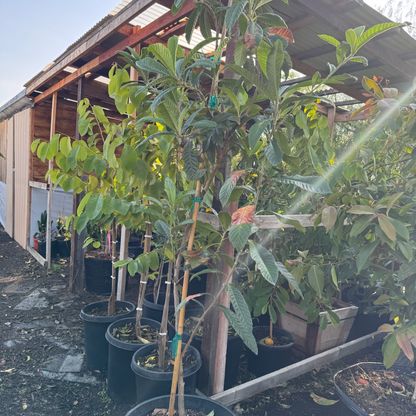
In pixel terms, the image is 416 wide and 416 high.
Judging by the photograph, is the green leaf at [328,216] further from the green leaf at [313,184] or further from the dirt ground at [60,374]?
the dirt ground at [60,374]

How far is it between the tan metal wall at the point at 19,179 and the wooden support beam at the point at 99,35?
3.91 feet

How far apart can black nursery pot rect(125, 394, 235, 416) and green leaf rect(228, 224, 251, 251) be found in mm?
797

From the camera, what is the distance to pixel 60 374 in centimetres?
219

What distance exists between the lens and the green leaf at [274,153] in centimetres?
91

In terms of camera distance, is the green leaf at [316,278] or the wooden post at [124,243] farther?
the wooden post at [124,243]

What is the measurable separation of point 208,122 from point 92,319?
167cm

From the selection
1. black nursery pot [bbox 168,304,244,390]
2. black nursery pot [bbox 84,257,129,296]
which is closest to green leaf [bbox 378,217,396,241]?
black nursery pot [bbox 168,304,244,390]

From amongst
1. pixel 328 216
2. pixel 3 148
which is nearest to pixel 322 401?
pixel 328 216

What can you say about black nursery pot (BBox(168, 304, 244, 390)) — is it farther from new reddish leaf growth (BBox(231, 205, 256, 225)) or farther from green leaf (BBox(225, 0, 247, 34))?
green leaf (BBox(225, 0, 247, 34))

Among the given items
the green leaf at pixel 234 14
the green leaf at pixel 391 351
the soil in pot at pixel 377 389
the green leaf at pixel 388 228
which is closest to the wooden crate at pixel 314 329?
the soil in pot at pixel 377 389

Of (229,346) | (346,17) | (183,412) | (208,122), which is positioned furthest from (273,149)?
(346,17)

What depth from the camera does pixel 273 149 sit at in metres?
0.94

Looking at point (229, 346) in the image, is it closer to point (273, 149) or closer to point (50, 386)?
point (50, 386)

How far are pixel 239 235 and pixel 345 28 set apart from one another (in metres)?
1.99
